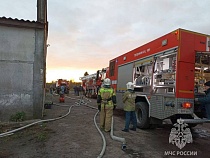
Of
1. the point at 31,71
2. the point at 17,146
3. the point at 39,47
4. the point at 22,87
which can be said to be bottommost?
the point at 17,146

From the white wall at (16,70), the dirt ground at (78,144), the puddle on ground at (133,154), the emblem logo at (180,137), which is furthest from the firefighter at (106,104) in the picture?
the white wall at (16,70)

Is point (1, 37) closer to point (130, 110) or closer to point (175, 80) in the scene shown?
point (130, 110)

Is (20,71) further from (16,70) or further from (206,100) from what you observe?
(206,100)

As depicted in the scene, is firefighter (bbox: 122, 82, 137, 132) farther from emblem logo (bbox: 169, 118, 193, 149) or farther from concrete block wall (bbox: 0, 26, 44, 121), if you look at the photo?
concrete block wall (bbox: 0, 26, 44, 121)

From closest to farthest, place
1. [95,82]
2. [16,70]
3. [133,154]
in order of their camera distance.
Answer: [133,154]
[16,70]
[95,82]

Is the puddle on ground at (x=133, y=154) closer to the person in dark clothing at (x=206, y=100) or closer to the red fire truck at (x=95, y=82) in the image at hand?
the person in dark clothing at (x=206, y=100)

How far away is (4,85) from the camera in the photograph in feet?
22.0

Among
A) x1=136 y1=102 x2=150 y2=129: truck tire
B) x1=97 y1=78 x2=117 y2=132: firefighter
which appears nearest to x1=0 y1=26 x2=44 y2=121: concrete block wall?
x1=97 y1=78 x2=117 y2=132: firefighter

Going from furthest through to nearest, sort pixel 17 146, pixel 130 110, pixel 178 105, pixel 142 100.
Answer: pixel 142 100
pixel 130 110
pixel 178 105
pixel 17 146

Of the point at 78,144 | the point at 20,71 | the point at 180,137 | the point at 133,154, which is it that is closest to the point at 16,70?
the point at 20,71

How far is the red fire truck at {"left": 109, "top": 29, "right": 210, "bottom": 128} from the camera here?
530 centimetres

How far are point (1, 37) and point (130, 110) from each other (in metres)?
5.04

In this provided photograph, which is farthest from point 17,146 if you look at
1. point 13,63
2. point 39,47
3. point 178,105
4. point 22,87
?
point 178,105

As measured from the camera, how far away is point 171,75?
5.68 metres
